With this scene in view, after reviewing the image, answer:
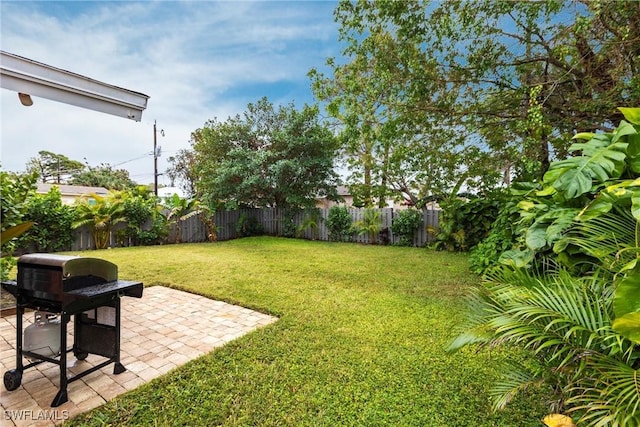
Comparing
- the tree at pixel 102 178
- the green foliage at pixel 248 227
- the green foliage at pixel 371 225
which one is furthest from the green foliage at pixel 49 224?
the tree at pixel 102 178

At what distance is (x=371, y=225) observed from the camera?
10242mm

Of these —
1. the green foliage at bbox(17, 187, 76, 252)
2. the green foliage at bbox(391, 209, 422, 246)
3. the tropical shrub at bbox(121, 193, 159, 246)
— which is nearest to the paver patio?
the green foliage at bbox(17, 187, 76, 252)

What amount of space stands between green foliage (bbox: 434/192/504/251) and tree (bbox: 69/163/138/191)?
102 feet

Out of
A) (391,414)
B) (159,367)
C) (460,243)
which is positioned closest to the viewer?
(391,414)

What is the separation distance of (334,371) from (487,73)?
5.40 meters

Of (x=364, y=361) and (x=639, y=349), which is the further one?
(x=364, y=361)

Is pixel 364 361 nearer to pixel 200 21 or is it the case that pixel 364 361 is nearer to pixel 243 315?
pixel 243 315

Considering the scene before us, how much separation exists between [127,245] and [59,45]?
7944mm

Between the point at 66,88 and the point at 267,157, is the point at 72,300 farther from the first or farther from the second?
the point at 267,157

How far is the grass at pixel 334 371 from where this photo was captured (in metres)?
1.88

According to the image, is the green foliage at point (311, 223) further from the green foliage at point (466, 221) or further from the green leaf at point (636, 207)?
the green leaf at point (636, 207)

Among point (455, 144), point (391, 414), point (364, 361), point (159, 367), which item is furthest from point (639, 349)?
point (455, 144)

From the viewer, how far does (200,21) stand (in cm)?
402

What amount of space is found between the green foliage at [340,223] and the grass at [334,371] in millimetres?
6161
